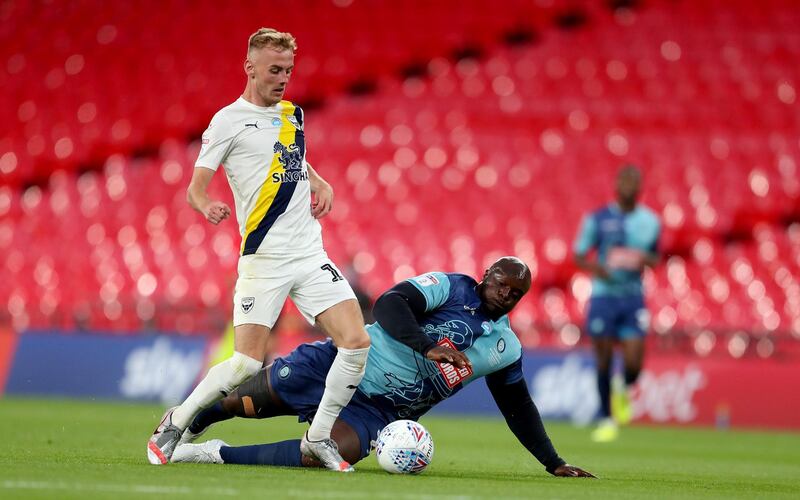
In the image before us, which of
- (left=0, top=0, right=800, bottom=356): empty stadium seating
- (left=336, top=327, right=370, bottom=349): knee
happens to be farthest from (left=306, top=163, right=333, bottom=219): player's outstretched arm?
(left=0, top=0, right=800, bottom=356): empty stadium seating

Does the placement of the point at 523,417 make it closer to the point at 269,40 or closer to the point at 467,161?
the point at 269,40

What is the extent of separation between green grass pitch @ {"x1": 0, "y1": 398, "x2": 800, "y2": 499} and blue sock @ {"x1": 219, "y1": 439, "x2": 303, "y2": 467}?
7.5 inches

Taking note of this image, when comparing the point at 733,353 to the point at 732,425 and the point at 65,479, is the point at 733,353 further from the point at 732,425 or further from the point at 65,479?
the point at 65,479

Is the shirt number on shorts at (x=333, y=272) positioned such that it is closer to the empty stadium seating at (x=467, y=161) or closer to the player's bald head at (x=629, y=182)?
the player's bald head at (x=629, y=182)

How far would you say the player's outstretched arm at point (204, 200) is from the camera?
541cm

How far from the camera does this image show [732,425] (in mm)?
12383

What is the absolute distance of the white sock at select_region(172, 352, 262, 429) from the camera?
18.6 feet

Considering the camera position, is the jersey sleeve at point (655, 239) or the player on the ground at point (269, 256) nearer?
the player on the ground at point (269, 256)

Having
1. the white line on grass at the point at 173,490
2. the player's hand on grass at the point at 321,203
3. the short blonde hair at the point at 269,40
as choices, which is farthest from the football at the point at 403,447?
the short blonde hair at the point at 269,40

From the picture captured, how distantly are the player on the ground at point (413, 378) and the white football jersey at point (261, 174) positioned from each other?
0.59 metres

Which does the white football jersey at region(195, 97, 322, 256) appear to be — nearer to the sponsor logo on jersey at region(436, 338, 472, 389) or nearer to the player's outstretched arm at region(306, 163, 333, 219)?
the player's outstretched arm at region(306, 163, 333, 219)

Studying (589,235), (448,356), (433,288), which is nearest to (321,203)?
(433,288)

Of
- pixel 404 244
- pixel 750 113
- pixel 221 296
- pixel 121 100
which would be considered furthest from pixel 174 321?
pixel 750 113

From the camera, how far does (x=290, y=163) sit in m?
5.95
